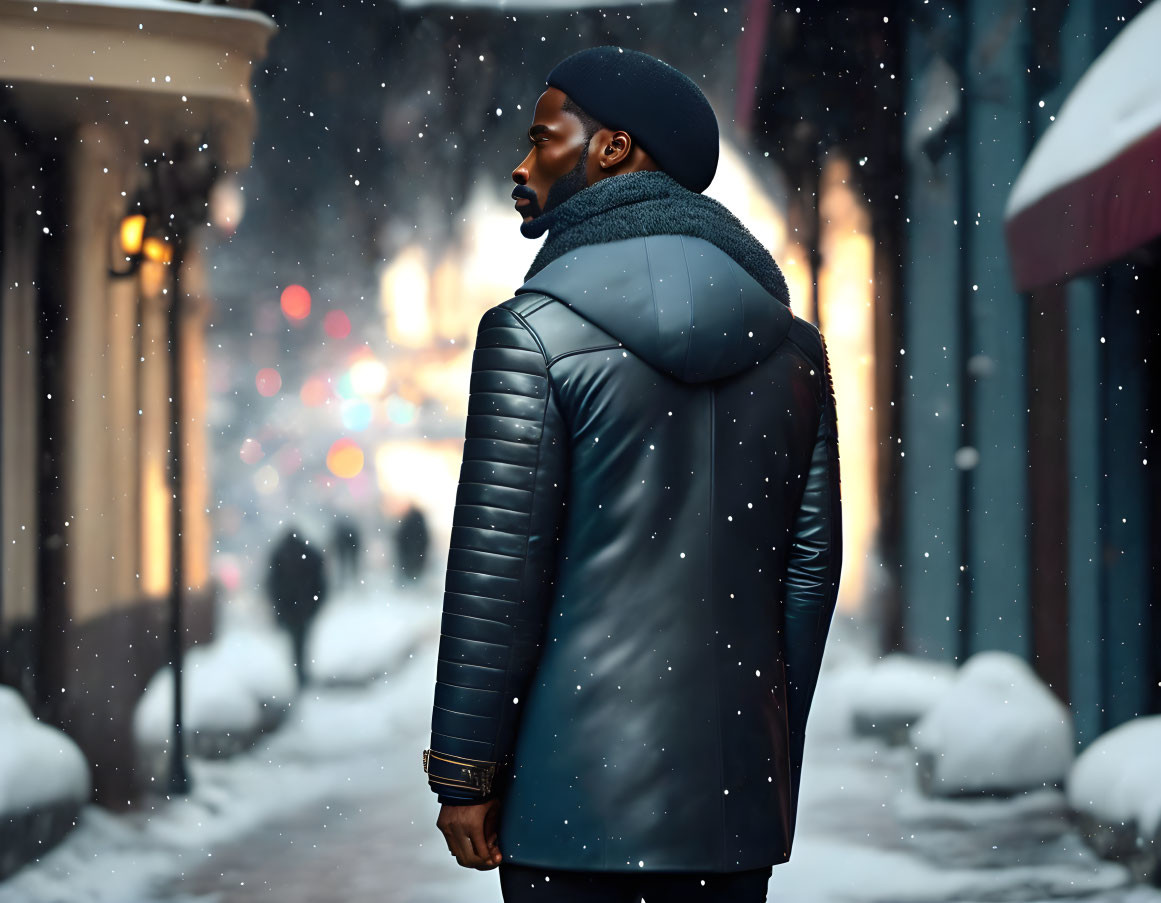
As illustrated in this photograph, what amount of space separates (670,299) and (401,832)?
3.93m

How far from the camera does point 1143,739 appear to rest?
4.66 m

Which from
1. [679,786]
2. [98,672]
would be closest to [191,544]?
[98,672]

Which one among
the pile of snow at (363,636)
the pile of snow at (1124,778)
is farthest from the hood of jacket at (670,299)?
the pile of snow at (363,636)

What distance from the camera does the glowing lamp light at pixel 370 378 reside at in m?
5.51

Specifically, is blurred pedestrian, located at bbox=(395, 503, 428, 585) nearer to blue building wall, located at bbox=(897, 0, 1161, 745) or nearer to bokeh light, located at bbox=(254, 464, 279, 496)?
bokeh light, located at bbox=(254, 464, 279, 496)

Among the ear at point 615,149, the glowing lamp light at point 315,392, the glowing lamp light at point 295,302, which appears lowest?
the glowing lamp light at point 315,392

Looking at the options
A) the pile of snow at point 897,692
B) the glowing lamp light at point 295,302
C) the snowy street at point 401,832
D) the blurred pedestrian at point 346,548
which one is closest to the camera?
the snowy street at point 401,832

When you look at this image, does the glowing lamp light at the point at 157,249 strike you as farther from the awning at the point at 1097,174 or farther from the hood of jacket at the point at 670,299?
the hood of jacket at the point at 670,299

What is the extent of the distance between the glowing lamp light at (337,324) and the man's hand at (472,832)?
13.3 ft

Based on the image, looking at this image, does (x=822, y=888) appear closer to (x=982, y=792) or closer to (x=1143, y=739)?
(x=982, y=792)

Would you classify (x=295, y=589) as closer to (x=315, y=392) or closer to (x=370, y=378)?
(x=315, y=392)

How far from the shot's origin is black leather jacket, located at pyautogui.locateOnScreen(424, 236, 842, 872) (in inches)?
63.2

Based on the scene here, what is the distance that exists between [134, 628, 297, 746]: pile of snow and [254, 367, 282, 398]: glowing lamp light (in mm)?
965

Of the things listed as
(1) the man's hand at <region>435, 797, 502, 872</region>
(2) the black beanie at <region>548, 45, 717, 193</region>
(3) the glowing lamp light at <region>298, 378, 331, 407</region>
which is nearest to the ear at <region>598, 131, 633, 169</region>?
(2) the black beanie at <region>548, 45, 717, 193</region>
